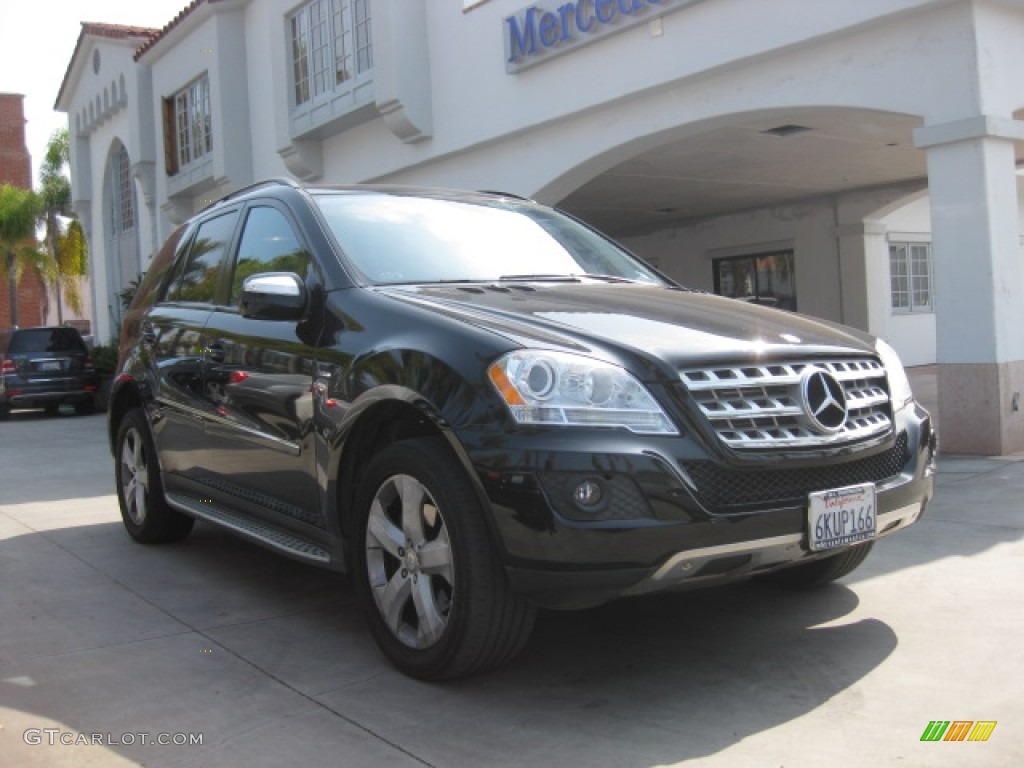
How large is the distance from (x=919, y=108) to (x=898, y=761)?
6.58 meters

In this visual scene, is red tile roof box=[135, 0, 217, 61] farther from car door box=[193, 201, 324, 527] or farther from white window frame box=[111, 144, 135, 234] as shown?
car door box=[193, 201, 324, 527]

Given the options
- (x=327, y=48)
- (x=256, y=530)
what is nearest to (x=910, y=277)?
(x=327, y=48)

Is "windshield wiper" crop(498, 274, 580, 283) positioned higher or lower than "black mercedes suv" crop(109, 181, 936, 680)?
higher

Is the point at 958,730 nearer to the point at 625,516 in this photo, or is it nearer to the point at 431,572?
the point at 625,516

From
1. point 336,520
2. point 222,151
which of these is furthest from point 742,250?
point 336,520

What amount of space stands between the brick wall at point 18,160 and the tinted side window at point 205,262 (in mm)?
48223

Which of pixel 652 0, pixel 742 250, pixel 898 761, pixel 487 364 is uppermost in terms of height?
pixel 652 0

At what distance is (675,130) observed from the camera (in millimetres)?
10477

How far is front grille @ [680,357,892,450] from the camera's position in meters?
3.28

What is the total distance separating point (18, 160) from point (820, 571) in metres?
53.4

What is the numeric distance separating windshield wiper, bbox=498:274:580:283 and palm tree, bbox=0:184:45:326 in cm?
4049

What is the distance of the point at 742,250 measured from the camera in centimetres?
2005

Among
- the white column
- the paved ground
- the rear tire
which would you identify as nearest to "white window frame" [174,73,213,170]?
the white column

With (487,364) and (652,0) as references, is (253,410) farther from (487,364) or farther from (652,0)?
(652,0)
